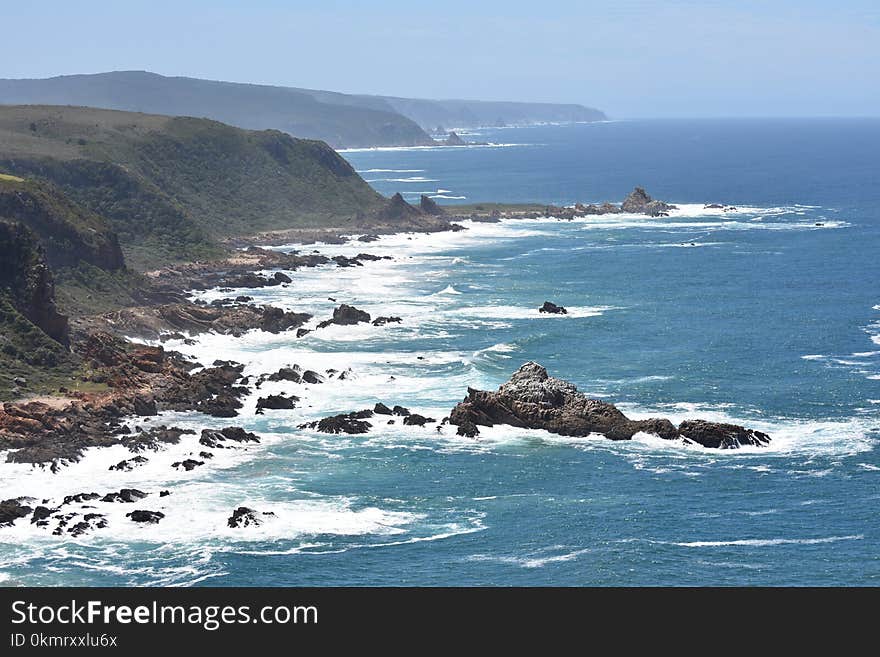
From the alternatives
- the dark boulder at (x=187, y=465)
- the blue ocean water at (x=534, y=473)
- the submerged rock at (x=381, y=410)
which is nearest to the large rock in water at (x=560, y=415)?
the blue ocean water at (x=534, y=473)

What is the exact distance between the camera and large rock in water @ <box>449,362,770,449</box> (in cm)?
7744

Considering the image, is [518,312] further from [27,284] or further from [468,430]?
[27,284]

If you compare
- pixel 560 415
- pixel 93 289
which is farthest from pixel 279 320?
pixel 560 415

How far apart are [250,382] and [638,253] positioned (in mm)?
89721

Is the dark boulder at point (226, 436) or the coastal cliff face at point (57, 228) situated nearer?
the dark boulder at point (226, 436)

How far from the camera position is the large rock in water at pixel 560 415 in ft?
254

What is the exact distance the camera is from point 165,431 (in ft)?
265

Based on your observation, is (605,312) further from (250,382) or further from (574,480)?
(574,480)

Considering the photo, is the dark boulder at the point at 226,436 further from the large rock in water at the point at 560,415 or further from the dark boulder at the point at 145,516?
the dark boulder at the point at 145,516

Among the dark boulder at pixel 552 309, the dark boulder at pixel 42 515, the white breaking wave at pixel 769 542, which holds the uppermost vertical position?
the dark boulder at pixel 552 309

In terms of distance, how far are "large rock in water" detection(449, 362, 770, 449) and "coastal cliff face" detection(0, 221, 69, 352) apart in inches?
1435

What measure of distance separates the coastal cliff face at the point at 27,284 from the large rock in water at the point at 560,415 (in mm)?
36439

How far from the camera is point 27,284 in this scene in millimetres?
98625
